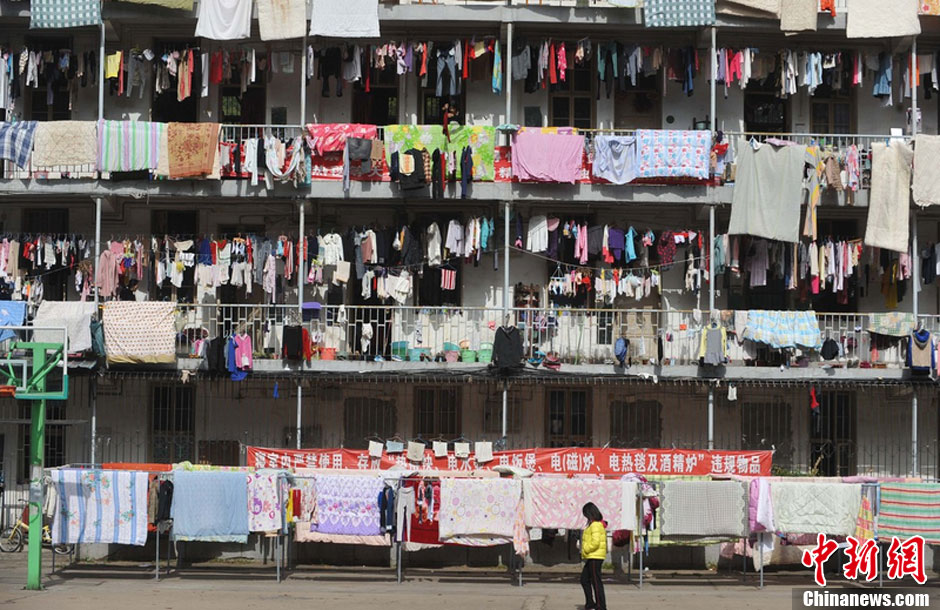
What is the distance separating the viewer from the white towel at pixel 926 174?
23484 millimetres

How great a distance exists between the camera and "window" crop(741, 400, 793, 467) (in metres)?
24.9

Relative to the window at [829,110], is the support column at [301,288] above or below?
below

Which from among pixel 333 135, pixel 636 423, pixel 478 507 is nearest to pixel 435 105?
pixel 333 135

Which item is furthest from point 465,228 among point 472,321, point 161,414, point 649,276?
point 161,414

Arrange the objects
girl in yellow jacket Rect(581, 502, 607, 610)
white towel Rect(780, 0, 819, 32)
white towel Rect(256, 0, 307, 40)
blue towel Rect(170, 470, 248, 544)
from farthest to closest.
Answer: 1. white towel Rect(256, 0, 307, 40)
2. white towel Rect(780, 0, 819, 32)
3. blue towel Rect(170, 470, 248, 544)
4. girl in yellow jacket Rect(581, 502, 607, 610)

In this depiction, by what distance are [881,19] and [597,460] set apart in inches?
397

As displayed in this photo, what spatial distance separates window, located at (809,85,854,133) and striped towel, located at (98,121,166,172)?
1320 centimetres

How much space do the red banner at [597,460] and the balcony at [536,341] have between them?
1570mm

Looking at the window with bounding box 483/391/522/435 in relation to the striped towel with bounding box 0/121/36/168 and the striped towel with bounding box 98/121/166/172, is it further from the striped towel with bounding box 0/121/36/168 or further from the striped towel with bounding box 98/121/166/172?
the striped towel with bounding box 0/121/36/168

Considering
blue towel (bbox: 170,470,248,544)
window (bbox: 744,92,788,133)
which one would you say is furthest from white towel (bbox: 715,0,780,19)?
blue towel (bbox: 170,470,248,544)

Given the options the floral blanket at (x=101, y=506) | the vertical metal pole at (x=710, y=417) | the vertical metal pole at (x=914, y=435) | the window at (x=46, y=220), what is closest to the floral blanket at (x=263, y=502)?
the floral blanket at (x=101, y=506)

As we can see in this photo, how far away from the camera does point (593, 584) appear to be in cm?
1723

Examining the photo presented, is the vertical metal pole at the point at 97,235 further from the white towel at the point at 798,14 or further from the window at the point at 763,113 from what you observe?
the white towel at the point at 798,14

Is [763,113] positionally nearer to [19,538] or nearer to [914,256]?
[914,256]
